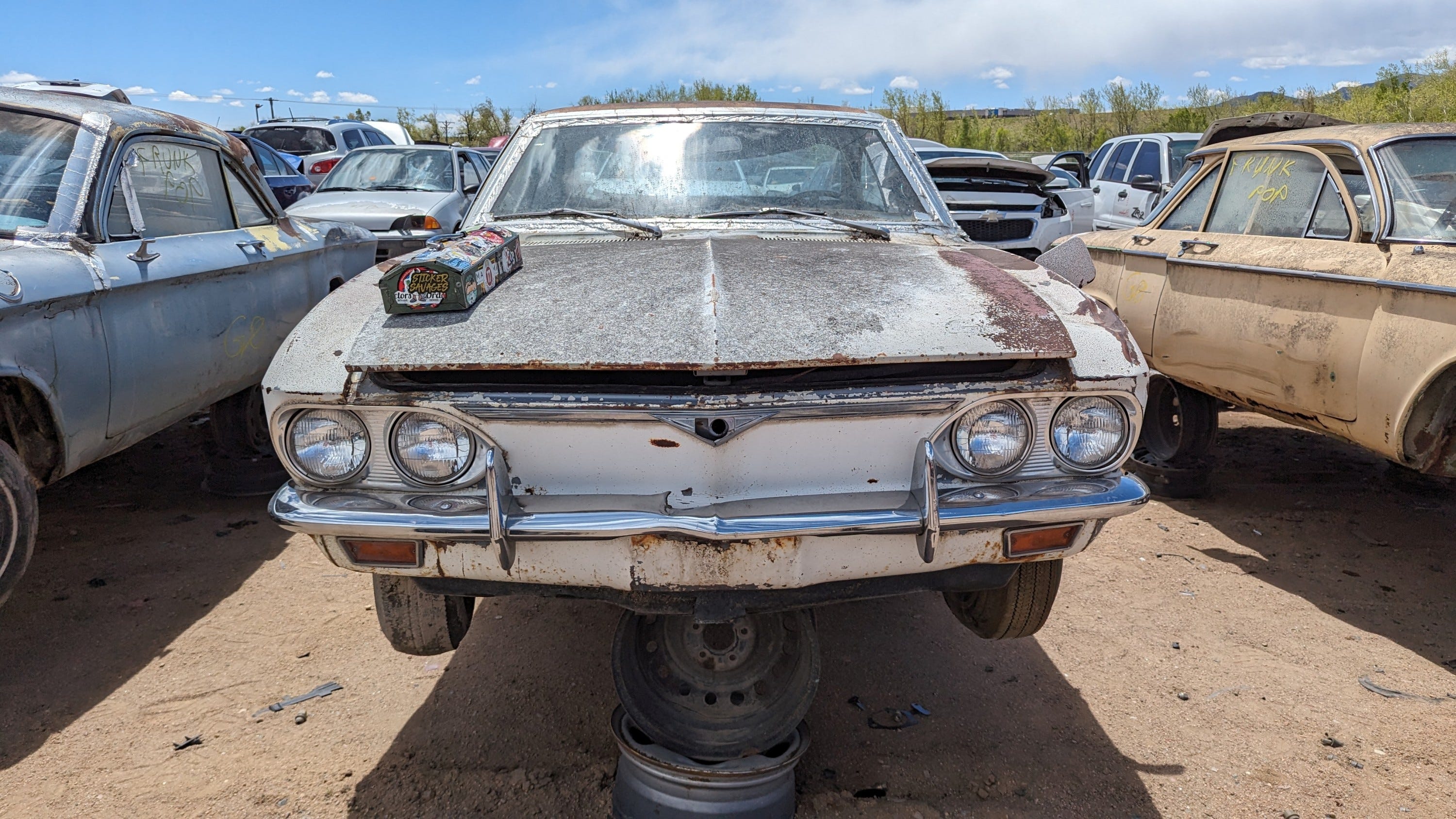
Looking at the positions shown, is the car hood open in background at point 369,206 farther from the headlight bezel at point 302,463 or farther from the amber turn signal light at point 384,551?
the amber turn signal light at point 384,551

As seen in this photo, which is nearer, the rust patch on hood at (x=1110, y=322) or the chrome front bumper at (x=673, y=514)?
the chrome front bumper at (x=673, y=514)

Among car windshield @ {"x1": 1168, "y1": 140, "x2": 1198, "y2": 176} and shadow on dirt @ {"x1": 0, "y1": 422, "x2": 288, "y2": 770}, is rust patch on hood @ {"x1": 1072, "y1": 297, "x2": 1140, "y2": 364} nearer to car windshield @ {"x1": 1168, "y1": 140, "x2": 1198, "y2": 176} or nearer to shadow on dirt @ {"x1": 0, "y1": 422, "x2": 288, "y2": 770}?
shadow on dirt @ {"x1": 0, "y1": 422, "x2": 288, "y2": 770}

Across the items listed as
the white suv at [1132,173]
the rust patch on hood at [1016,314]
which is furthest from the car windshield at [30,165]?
the white suv at [1132,173]

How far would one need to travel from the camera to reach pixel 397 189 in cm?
962

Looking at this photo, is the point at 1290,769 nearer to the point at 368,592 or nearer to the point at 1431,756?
the point at 1431,756

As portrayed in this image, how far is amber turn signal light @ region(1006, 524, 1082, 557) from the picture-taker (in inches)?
85.7

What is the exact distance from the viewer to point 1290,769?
262cm

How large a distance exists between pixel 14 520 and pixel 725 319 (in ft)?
7.93

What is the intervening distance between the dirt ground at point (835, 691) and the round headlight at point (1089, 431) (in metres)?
0.97

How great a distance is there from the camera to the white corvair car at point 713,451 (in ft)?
6.61

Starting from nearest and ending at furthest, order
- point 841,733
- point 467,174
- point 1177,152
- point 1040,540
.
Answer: point 1040,540, point 841,733, point 467,174, point 1177,152

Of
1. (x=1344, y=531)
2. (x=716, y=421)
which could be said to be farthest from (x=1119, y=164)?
(x=716, y=421)

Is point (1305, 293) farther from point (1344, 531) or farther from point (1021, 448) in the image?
point (1021, 448)

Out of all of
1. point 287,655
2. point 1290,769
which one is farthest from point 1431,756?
point 287,655
